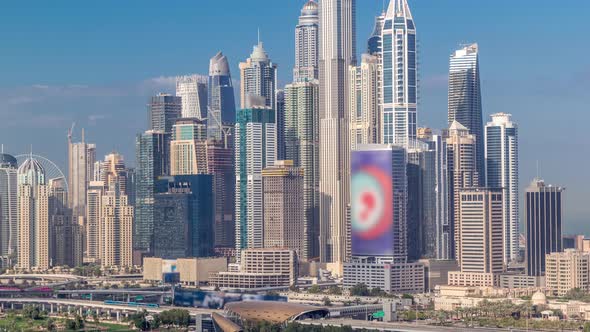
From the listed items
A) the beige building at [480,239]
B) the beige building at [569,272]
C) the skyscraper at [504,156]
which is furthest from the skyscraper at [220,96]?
the beige building at [569,272]

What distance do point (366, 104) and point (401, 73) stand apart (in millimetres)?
4822

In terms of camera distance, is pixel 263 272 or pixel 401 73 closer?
pixel 263 272

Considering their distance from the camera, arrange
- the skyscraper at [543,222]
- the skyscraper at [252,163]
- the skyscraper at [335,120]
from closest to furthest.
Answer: the skyscraper at [543,222], the skyscraper at [335,120], the skyscraper at [252,163]

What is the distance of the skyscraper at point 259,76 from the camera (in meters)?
90.1

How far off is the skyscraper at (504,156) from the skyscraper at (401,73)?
7663 mm

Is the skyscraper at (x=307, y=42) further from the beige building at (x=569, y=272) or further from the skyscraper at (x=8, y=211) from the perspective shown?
the beige building at (x=569, y=272)

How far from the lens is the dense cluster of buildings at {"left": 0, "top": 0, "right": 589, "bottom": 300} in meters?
67.0

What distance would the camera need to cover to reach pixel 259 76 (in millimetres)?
90438

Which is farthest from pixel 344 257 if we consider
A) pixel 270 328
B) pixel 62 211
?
pixel 270 328

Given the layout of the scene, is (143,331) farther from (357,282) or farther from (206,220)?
(206,220)

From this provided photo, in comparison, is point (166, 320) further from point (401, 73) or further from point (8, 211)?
point (8, 211)

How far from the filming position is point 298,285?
6962 cm

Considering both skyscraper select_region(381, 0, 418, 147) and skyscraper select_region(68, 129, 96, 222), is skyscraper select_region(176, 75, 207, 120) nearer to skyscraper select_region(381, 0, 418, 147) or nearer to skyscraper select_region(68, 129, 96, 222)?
skyscraper select_region(68, 129, 96, 222)

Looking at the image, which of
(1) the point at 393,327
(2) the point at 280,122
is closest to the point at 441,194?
(2) the point at 280,122
